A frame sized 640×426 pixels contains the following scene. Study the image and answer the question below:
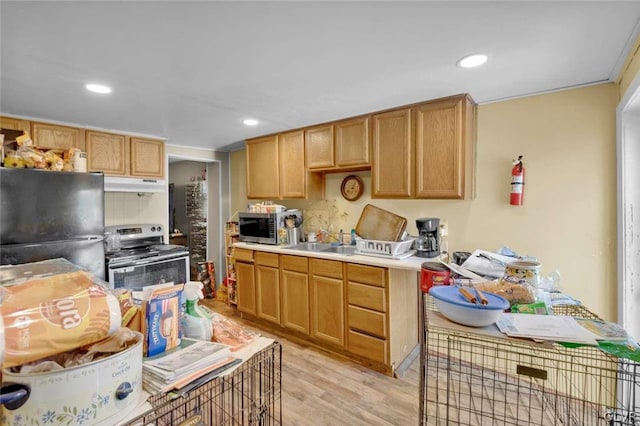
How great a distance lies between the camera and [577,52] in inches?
62.4

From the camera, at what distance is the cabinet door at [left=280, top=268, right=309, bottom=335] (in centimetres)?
283

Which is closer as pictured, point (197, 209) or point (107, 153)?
point (107, 153)

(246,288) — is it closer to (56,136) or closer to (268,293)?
(268,293)

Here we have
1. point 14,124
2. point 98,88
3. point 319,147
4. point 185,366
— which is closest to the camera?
point 185,366

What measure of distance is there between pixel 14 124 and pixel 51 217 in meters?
1.04

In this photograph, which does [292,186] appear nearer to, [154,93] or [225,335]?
[154,93]

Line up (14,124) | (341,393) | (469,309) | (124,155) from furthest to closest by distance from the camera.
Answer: (124,155), (14,124), (341,393), (469,309)

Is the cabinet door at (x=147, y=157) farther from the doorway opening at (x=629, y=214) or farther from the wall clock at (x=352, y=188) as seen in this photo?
the doorway opening at (x=629, y=214)

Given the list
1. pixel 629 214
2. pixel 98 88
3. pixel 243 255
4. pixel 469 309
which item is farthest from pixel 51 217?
pixel 629 214

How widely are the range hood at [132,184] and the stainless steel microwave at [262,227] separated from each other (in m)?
1.05

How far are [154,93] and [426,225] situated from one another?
7.67ft

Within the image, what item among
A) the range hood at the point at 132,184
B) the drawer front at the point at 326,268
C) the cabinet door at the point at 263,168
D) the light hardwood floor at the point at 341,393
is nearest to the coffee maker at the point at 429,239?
the drawer front at the point at 326,268

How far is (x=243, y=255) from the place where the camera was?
335cm

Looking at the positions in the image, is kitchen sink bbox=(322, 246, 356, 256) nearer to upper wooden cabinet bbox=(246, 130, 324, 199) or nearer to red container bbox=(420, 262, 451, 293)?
upper wooden cabinet bbox=(246, 130, 324, 199)
